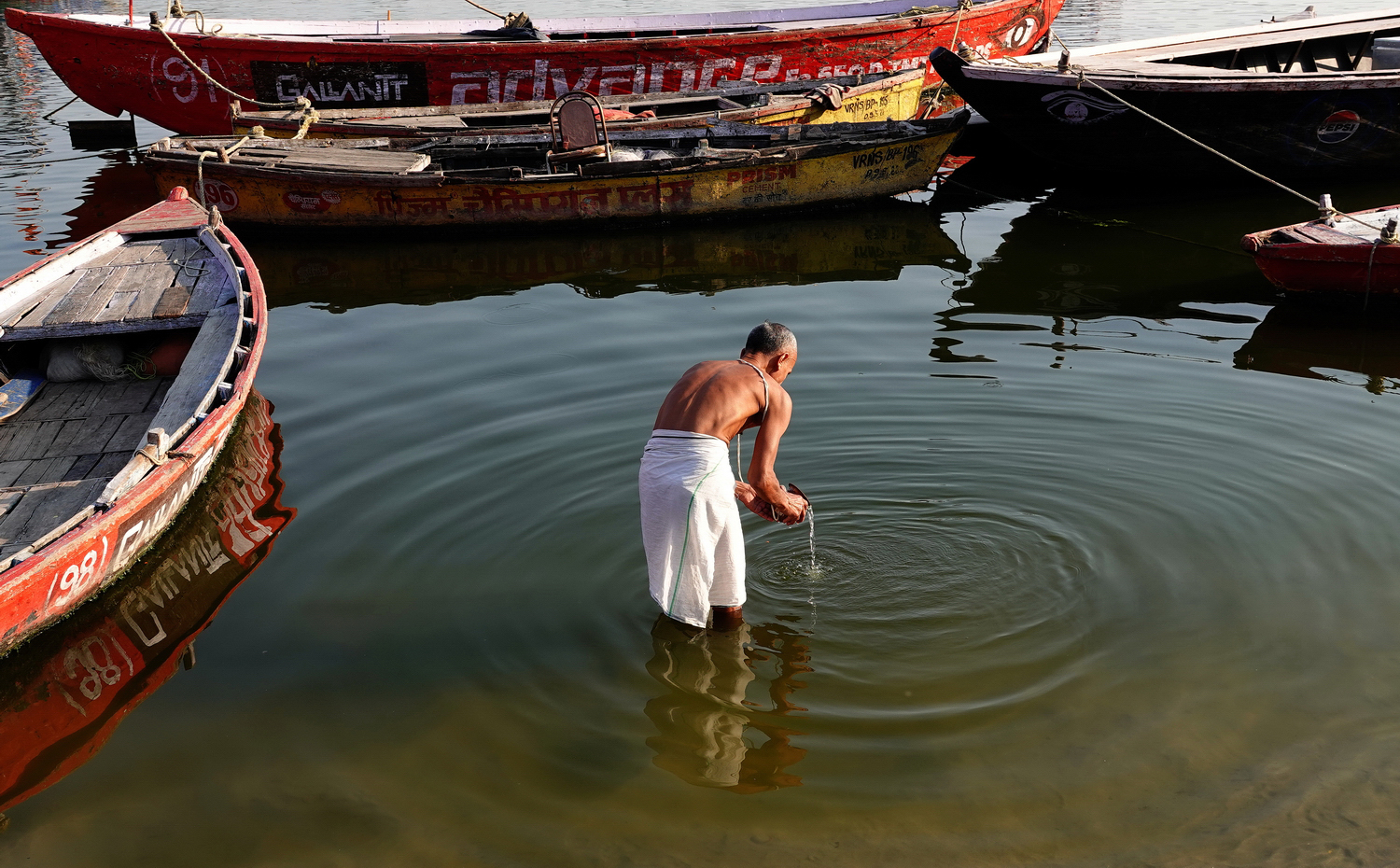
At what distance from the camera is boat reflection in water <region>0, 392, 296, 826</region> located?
4863 mm

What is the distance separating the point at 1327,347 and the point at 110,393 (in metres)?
9.42

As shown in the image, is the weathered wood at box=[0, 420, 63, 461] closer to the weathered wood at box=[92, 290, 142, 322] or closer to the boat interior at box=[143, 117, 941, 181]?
the weathered wood at box=[92, 290, 142, 322]

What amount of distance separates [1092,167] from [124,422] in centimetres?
1099

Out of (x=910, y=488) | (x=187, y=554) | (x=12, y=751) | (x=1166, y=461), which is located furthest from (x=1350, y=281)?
(x=12, y=751)

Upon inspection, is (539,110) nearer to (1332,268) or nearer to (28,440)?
(28,440)

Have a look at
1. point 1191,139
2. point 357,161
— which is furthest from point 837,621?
point 357,161

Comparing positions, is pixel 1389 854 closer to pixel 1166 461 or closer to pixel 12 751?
pixel 1166 461

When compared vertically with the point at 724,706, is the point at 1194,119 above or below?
above

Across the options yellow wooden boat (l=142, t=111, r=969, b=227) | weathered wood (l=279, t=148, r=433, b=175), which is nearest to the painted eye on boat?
yellow wooden boat (l=142, t=111, r=969, b=227)

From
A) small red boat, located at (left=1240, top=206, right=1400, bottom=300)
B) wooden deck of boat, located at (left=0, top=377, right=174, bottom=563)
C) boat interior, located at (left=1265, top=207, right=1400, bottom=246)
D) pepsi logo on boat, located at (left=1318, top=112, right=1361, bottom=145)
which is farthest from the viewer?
pepsi logo on boat, located at (left=1318, top=112, right=1361, bottom=145)

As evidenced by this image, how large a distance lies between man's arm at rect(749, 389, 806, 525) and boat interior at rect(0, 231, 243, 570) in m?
3.31

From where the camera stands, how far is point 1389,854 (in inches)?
155

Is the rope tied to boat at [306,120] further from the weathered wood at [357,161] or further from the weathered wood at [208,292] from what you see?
the weathered wood at [208,292]

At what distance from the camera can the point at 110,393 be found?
7.85m
